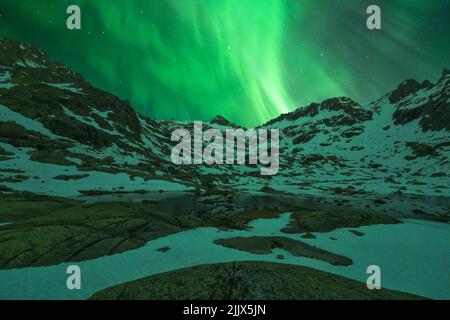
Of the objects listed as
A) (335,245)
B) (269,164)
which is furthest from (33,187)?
(269,164)

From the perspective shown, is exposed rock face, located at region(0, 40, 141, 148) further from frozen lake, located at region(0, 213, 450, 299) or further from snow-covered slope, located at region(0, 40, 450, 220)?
frozen lake, located at region(0, 213, 450, 299)

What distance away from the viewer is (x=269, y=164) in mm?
157125

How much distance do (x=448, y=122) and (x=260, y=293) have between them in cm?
19926

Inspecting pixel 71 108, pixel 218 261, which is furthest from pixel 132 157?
pixel 218 261

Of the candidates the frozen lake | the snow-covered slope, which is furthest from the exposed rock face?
the frozen lake

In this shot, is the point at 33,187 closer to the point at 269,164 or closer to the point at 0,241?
the point at 0,241

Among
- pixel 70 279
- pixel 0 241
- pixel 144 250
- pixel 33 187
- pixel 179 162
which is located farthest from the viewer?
pixel 179 162

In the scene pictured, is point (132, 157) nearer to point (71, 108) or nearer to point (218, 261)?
point (71, 108)

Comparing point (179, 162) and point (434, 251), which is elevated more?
point (179, 162)

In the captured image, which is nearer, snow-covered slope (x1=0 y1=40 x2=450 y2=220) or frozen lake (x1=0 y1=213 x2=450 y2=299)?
frozen lake (x1=0 y1=213 x2=450 y2=299)

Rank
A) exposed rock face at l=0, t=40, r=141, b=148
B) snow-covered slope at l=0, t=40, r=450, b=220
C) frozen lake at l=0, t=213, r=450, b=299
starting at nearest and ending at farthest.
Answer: frozen lake at l=0, t=213, r=450, b=299 < snow-covered slope at l=0, t=40, r=450, b=220 < exposed rock face at l=0, t=40, r=141, b=148

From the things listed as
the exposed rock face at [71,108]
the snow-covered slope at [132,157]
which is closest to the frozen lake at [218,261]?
the snow-covered slope at [132,157]

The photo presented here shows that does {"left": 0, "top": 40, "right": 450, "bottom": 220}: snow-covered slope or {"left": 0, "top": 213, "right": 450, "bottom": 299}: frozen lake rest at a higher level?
{"left": 0, "top": 40, "right": 450, "bottom": 220}: snow-covered slope

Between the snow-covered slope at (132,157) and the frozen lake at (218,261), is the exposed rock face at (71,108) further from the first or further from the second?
the frozen lake at (218,261)
